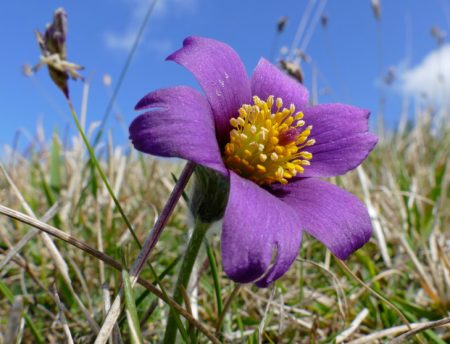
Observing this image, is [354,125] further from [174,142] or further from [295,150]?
[174,142]

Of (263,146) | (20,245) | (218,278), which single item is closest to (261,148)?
(263,146)

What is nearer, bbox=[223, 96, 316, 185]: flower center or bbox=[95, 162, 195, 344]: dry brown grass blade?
bbox=[95, 162, 195, 344]: dry brown grass blade

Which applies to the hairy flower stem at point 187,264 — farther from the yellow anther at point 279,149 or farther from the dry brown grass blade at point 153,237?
the yellow anther at point 279,149

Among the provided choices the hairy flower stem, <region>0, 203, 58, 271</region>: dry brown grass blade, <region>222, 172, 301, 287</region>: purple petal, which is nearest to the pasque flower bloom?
<region>222, 172, 301, 287</region>: purple petal

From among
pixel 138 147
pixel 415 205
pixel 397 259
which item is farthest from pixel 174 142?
pixel 415 205

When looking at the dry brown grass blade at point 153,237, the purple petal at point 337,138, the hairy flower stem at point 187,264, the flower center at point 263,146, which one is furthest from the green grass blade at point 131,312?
the purple petal at point 337,138

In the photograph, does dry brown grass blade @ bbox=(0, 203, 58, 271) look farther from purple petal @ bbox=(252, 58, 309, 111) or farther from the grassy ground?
purple petal @ bbox=(252, 58, 309, 111)

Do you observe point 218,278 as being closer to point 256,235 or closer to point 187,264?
point 187,264
